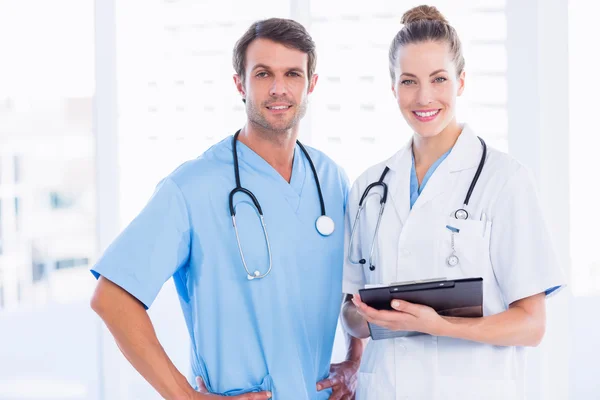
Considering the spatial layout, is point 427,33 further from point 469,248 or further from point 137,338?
point 137,338

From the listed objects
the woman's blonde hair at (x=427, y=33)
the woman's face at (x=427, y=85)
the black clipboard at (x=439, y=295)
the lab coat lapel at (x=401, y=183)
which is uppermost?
the woman's blonde hair at (x=427, y=33)

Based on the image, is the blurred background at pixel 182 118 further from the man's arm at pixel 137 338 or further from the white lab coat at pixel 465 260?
the man's arm at pixel 137 338

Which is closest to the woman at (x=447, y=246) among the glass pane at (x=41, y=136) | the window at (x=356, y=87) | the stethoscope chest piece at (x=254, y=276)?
the stethoscope chest piece at (x=254, y=276)

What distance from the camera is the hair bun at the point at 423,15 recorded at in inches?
54.5

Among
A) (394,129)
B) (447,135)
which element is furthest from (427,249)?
(394,129)

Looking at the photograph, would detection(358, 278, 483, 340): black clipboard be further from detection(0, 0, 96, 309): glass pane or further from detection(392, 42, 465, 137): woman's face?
detection(0, 0, 96, 309): glass pane

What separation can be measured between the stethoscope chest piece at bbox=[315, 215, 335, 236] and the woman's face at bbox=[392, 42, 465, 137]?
325mm

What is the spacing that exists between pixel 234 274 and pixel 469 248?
0.54 meters

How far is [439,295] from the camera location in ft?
3.80

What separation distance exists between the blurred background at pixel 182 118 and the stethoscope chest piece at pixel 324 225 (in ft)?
2.32

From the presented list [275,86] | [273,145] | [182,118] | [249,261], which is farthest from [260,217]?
[182,118]

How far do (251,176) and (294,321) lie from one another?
372mm

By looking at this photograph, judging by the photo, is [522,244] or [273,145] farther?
[273,145]

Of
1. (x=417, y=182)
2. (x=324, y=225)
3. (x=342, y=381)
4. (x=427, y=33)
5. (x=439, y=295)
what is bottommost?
(x=342, y=381)
